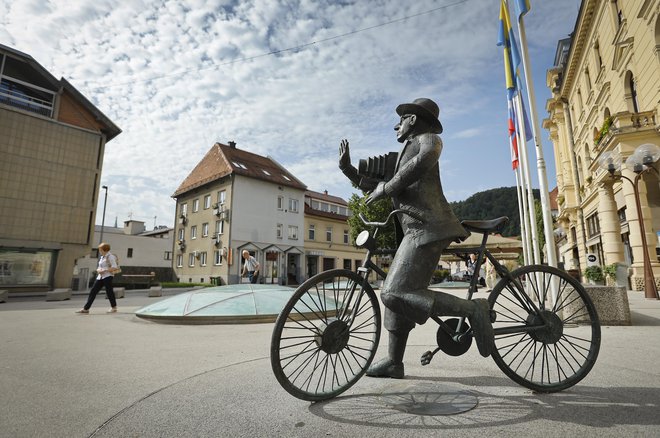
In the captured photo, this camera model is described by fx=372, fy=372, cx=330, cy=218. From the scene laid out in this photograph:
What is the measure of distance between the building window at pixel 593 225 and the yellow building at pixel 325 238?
2047 cm

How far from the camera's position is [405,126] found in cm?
303

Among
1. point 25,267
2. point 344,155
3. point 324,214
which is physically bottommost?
point 25,267

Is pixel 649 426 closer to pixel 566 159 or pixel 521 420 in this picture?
pixel 521 420

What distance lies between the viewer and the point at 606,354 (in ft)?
12.6

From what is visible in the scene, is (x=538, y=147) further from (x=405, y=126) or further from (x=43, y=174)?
(x=43, y=174)

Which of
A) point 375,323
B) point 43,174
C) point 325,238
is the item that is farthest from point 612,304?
point 325,238

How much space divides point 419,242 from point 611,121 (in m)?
15.7

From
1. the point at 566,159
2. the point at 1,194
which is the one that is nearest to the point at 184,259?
the point at 1,194

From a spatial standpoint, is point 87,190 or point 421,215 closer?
point 421,215

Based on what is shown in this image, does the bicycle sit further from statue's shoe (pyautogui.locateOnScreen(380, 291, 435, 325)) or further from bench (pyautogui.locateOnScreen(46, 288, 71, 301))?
bench (pyautogui.locateOnScreen(46, 288, 71, 301))

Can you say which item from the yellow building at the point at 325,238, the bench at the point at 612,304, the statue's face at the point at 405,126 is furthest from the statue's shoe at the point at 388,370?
the yellow building at the point at 325,238

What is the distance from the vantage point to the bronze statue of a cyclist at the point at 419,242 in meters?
2.52

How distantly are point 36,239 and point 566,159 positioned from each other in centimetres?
3368

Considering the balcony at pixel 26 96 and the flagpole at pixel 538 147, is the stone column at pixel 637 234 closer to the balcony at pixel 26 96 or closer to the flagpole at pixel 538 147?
the flagpole at pixel 538 147
